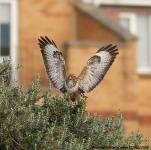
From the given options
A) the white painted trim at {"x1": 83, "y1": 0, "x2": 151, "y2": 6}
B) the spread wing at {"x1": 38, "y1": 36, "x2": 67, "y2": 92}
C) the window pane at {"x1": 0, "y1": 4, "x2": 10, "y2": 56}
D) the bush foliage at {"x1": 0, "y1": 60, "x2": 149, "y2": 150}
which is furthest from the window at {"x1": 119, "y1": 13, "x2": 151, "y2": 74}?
the bush foliage at {"x1": 0, "y1": 60, "x2": 149, "y2": 150}

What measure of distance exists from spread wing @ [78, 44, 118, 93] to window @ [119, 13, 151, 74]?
9296 mm

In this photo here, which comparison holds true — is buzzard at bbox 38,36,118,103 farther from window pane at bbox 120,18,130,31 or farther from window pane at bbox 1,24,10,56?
window pane at bbox 120,18,130,31

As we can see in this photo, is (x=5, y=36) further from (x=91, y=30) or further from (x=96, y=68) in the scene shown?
(x=96, y=68)

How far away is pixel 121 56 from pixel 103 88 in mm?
1002

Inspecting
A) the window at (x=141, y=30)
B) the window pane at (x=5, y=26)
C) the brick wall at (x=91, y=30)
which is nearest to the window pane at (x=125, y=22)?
the window at (x=141, y=30)

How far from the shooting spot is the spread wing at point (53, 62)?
7496mm

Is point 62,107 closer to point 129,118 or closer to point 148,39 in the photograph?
point 129,118

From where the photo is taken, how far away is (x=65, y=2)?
1578 centimetres

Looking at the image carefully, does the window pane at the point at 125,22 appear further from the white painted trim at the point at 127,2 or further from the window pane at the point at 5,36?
the window pane at the point at 5,36

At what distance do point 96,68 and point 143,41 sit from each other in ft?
31.7

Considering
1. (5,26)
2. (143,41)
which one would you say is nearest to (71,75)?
(5,26)

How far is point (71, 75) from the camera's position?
731 centimetres

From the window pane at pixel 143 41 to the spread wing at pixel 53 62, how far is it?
382 inches

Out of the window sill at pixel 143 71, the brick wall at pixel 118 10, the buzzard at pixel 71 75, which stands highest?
the brick wall at pixel 118 10
